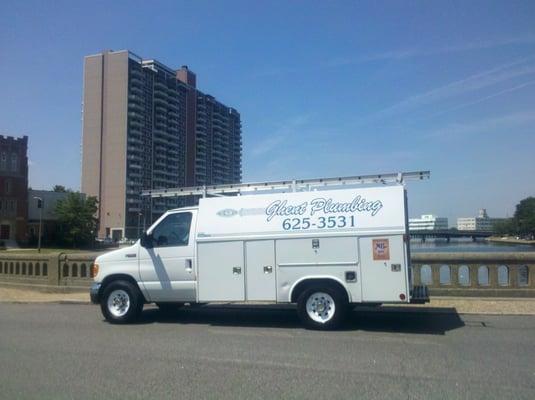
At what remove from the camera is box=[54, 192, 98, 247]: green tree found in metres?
78.5

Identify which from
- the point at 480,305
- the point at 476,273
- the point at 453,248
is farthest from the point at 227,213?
the point at 453,248

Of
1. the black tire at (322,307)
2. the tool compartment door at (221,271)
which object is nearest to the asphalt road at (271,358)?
the black tire at (322,307)

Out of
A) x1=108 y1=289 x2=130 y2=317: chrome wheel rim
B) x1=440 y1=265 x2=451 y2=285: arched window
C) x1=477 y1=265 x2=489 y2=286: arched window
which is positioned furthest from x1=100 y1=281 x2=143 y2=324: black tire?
x1=477 y1=265 x2=489 y2=286: arched window

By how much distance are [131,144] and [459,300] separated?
109164 mm

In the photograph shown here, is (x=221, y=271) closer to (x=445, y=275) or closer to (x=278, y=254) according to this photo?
(x=278, y=254)

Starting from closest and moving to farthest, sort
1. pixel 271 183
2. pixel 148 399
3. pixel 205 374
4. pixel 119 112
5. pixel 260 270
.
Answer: pixel 148 399
pixel 205 374
pixel 260 270
pixel 271 183
pixel 119 112

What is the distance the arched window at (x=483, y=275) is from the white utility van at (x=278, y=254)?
338 cm

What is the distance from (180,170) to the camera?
127688 millimetres

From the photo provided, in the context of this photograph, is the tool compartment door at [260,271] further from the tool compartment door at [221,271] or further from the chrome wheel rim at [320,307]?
the chrome wheel rim at [320,307]

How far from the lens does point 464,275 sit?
1228 cm

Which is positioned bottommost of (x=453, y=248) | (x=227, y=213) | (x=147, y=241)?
(x=453, y=248)

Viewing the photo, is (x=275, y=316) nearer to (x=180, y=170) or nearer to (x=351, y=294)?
(x=351, y=294)

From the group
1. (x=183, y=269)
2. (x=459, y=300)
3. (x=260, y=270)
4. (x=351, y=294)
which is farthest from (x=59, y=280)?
(x=459, y=300)

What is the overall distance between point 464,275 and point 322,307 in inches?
186
